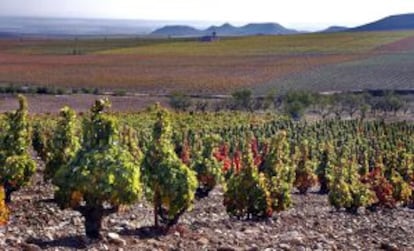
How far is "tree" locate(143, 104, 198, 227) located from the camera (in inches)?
567

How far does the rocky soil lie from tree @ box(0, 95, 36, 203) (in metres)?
0.64

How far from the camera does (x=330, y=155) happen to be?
2605cm

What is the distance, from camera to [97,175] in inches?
509

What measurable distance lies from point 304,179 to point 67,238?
38.8ft

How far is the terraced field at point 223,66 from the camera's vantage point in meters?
79.4

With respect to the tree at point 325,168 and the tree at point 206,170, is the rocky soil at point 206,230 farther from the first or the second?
the tree at point 325,168

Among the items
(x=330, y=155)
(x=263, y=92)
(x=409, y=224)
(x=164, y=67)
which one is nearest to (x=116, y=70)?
(x=164, y=67)

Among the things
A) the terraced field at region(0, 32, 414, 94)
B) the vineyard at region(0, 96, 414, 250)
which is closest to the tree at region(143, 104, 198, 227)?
the vineyard at region(0, 96, 414, 250)

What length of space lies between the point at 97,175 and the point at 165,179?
6.12ft

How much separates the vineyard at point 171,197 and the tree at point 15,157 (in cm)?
2

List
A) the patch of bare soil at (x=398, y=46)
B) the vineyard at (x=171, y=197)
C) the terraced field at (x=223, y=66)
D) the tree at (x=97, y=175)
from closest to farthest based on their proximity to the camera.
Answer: the tree at (x=97, y=175), the vineyard at (x=171, y=197), the terraced field at (x=223, y=66), the patch of bare soil at (x=398, y=46)

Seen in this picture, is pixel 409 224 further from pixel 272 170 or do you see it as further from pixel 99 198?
pixel 99 198

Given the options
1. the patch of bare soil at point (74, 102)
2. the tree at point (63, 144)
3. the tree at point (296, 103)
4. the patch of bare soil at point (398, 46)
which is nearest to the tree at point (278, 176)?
the tree at point (63, 144)

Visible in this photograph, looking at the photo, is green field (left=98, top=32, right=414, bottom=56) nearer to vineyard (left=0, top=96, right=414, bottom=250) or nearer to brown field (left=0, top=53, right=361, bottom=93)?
brown field (left=0, top=53, right=361, bottom=93)
